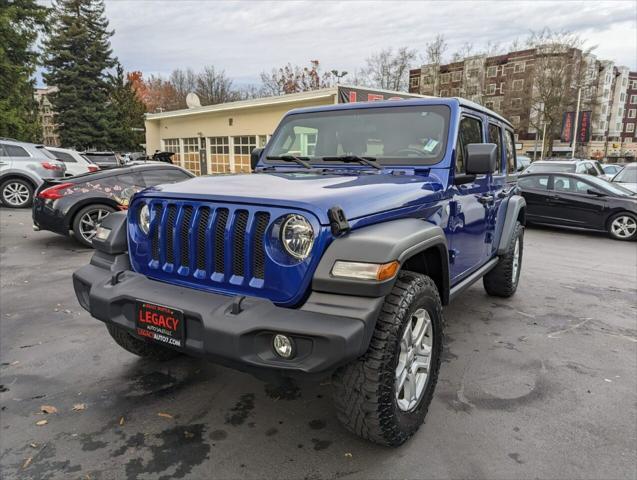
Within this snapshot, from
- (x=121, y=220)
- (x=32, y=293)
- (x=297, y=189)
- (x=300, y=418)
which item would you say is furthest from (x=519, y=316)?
(x=32, y=293)

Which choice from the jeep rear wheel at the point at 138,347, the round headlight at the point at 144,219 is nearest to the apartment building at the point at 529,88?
the jeep rear wheel at the point at 138,347

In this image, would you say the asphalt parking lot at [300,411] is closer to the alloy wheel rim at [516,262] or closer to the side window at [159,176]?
the alloy wheel rim at [516,262]

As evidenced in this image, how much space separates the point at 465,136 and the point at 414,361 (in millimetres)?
1911

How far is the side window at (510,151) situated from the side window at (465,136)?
116 centimetres

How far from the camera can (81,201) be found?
7.38m

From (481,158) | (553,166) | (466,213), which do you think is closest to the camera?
(481,158)

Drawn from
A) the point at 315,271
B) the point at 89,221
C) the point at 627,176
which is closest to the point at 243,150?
the point at 89,221

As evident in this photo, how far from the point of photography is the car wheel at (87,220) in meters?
7.46

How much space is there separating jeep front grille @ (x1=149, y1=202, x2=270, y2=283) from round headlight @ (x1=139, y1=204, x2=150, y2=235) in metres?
0.10

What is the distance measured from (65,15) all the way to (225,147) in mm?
25528

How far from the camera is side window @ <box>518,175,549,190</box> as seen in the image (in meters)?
10.6

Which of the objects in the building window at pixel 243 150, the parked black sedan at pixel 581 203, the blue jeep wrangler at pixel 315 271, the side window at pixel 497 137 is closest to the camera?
the blue jeep wrangler at pixel 315 271

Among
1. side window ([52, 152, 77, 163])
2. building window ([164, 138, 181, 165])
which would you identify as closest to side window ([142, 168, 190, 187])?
side window ([52, 152, 77, 163])

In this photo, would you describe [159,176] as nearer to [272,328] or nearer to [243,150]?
[272,328]
